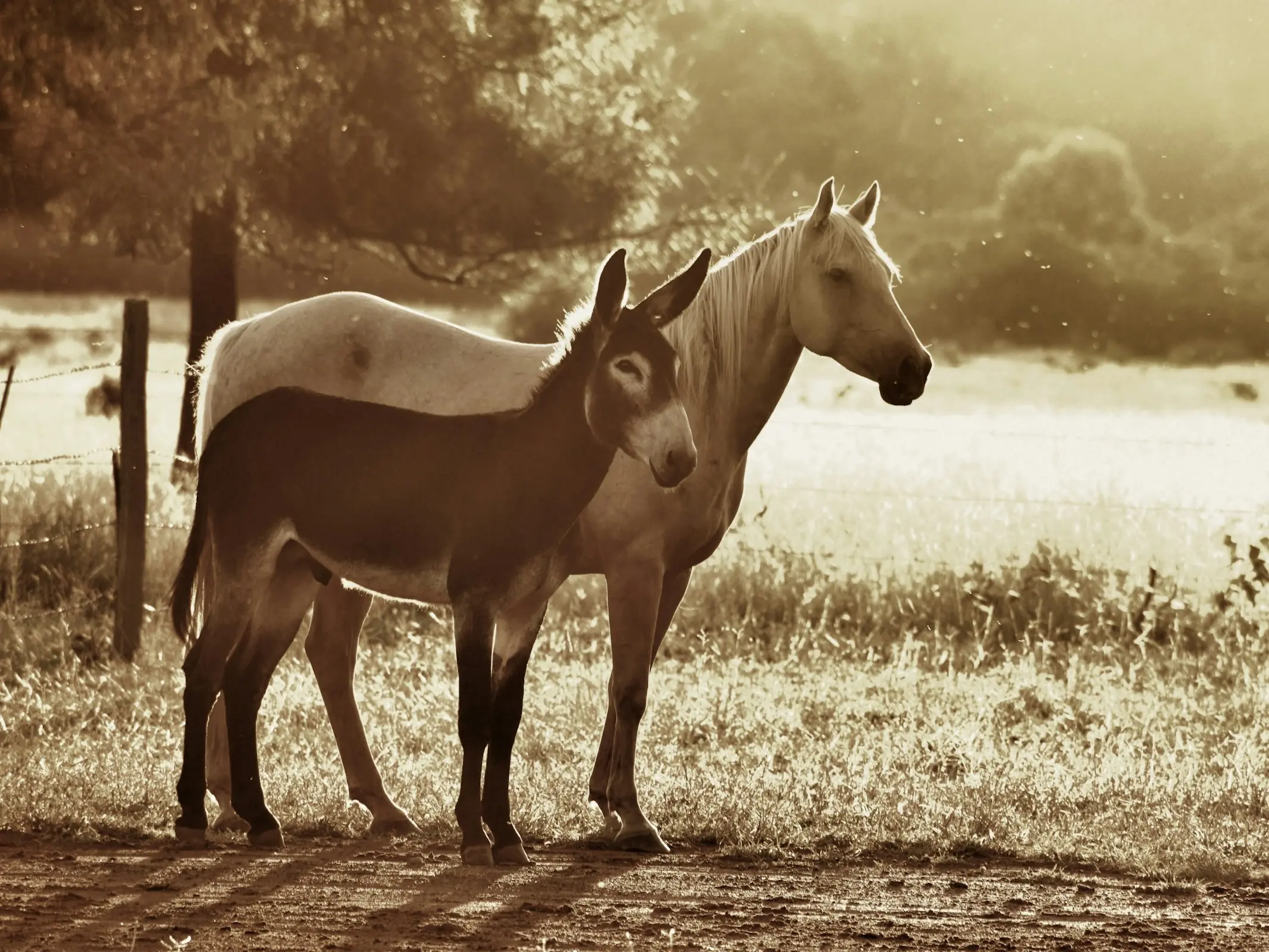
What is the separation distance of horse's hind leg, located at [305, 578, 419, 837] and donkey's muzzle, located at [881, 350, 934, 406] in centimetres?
228

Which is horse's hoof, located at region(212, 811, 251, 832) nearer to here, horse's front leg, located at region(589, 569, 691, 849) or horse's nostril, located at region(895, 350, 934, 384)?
horse's front leg, located at region(589, 569, 691, 849)

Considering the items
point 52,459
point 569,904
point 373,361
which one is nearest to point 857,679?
point 373,361

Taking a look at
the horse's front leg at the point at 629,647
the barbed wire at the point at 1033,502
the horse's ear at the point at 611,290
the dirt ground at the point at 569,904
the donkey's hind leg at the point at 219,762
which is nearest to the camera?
the dirt ground at the point at 569,904

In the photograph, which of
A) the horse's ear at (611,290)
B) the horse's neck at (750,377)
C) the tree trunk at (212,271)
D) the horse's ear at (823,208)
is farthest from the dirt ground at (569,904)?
the tree trunk at (212,271)

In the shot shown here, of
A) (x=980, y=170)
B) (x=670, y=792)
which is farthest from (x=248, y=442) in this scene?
(x=980, y=170)

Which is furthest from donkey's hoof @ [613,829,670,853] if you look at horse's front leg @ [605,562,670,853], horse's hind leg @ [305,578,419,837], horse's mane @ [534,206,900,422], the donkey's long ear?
the donkey's long ear

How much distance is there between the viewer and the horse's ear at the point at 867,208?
269 inches

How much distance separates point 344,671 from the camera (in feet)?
22.9

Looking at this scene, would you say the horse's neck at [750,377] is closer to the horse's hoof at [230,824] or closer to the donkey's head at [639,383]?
the donkey's head at [639,383]

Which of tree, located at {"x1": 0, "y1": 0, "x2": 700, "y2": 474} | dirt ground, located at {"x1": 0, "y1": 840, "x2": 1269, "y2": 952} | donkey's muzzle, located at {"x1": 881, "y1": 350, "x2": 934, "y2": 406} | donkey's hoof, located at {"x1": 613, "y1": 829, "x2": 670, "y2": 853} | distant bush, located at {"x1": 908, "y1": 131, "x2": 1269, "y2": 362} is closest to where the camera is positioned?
dirt ground, located at {"x1": 0, "y1": 840, "x2": 1269, "y2": 952}

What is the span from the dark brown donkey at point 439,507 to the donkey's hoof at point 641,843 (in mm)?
501

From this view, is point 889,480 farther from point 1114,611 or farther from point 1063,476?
point 1114,611

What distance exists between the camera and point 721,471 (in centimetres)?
655

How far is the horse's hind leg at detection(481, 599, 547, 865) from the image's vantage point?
5.87 meters
